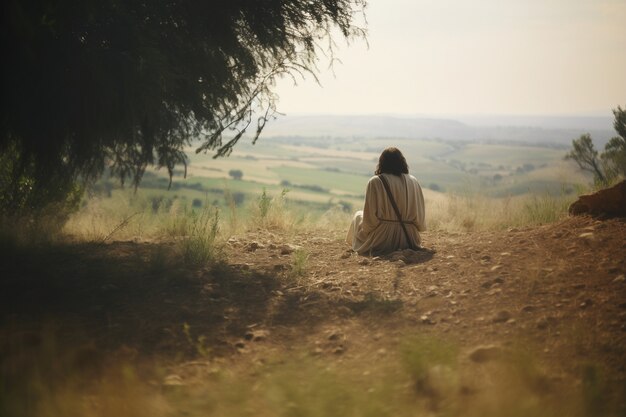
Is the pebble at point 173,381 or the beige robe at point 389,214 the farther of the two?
the beige robe at point 389,214

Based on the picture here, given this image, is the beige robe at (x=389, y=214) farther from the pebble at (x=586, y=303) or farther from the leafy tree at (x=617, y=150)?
the leafy tree at (x=617, y=150)

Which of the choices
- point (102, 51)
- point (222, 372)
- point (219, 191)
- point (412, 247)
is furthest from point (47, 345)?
point (219, 191)

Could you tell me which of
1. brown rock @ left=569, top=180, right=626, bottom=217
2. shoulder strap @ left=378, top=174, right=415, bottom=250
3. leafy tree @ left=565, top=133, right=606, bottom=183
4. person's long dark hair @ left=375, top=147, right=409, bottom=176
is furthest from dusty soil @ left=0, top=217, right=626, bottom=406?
leafy tree @ left=565, top=133, right=606, bottom=183

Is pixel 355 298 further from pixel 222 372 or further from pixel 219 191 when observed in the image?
pixel 219 191

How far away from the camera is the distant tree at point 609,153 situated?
10.6 meters

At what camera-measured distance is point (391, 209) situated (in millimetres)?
6793

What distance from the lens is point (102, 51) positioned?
5.05 metres

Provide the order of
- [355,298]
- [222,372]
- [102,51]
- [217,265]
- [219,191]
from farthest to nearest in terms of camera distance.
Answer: [219,191] → [217,265] → [102,51] → [355,298] → [222,372]

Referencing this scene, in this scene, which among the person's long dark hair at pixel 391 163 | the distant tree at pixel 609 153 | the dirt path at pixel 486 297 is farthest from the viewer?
the distant tree at pixel 609 153

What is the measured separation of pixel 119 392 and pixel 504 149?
134m

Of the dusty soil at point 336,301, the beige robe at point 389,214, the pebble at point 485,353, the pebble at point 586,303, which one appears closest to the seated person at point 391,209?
the beige robe at point 389,214

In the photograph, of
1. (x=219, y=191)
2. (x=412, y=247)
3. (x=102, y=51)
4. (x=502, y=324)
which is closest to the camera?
(x=502, y=324)

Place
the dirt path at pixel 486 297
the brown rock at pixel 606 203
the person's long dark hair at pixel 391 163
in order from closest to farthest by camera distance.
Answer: the dirt path at pixel 486 297 → the brown rock at pixel 606 203 → the person's long dark hair at pixel 391 163

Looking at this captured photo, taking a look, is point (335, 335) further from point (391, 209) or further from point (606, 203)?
point (606, 203)
